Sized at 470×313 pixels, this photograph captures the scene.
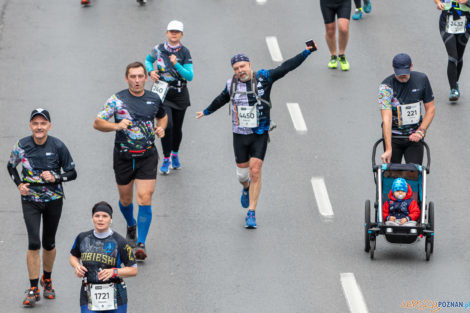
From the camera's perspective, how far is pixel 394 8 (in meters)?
24.0

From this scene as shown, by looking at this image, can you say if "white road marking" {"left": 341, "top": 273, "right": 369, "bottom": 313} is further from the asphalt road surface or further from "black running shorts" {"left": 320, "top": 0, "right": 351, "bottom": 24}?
"black running shorts" {"left": 320, "top": 0, "right": 351, "bottom": 24}

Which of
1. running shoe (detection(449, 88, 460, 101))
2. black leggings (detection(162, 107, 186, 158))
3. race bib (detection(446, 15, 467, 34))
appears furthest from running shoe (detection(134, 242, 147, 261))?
race bib (detection(446, 15, 467, 34))

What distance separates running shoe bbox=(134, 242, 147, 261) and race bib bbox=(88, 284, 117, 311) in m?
2.68

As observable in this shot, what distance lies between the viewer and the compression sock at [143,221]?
14.0 m

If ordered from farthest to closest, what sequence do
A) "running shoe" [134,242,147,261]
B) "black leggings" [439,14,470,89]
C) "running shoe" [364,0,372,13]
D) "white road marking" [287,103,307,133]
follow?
"running shoe" [364,0,372,13]
"black leggings" [439,14,470,89]
"white road marking" [287,103,307,133]
"running shoe" [134,242,147,261]

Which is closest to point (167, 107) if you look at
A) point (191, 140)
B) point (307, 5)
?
point (191, 140)

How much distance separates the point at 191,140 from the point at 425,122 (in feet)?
16.1

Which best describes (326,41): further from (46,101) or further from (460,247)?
(460,247)

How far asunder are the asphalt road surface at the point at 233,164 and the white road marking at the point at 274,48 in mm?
148

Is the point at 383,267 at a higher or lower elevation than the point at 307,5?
lower

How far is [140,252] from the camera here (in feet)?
46.3

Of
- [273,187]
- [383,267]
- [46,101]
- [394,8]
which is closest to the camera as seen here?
[383,267]

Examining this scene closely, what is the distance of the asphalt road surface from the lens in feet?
44.7

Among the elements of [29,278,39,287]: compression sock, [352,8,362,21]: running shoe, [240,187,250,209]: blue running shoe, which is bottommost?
[29,278,39,287]: compression sock
